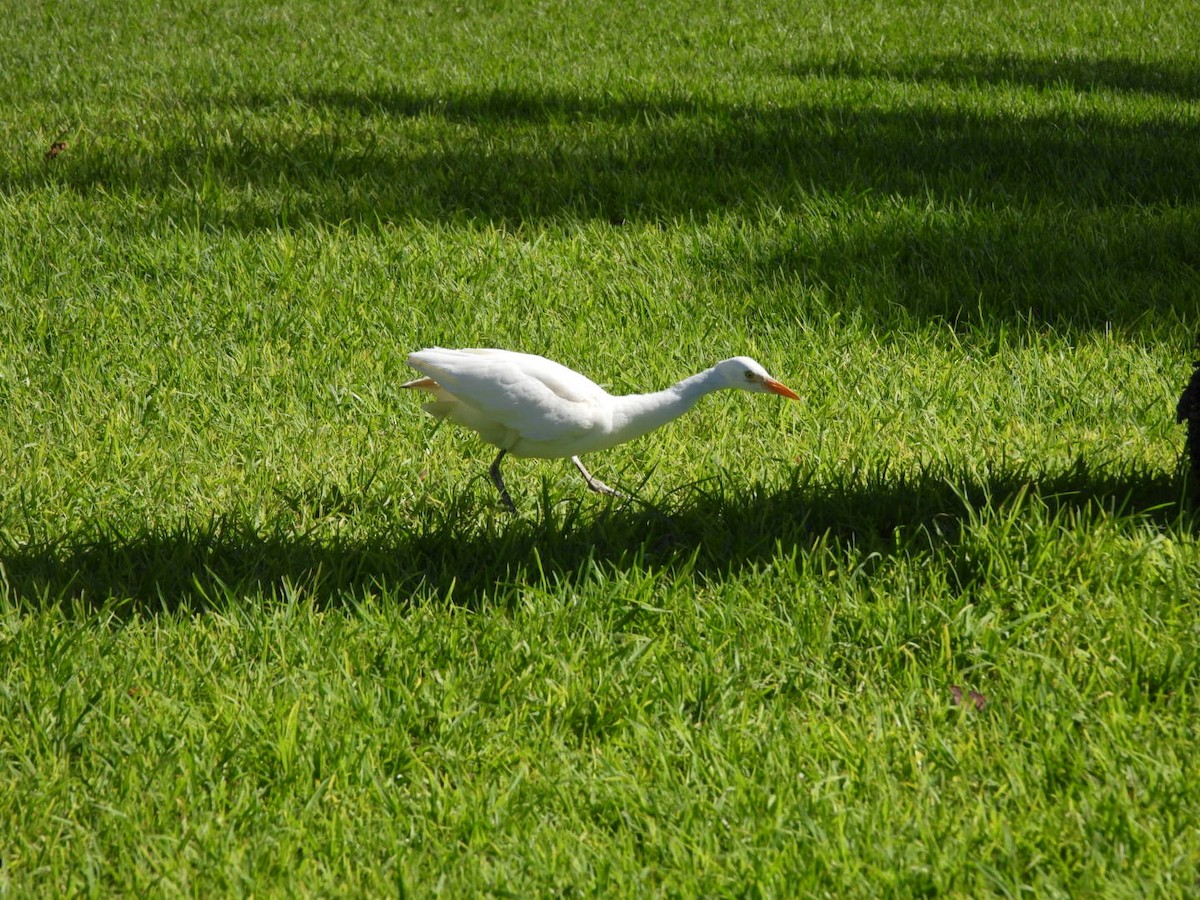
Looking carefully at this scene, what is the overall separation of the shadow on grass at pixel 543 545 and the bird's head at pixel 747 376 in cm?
29

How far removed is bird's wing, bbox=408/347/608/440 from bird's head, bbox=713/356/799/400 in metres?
0.35

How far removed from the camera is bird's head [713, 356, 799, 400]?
345 centimetres

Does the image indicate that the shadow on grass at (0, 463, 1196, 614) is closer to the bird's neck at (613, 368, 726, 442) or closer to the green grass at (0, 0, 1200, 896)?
the green grass at (0, 0, 1200, 896)

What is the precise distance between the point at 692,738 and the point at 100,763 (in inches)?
47.1

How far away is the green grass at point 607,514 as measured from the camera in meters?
2.31

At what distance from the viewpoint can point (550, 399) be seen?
3314 mm

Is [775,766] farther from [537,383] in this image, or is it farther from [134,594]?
[134,594]

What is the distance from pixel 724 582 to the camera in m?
3.10

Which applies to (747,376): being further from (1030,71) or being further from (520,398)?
(1030,71)

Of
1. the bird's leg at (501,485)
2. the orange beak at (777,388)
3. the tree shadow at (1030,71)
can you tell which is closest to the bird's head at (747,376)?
the orange beak at (777,388)

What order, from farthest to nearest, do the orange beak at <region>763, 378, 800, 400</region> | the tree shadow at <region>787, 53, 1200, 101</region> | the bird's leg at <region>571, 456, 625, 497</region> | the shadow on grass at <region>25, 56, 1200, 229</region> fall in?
1. the tree shadow at <region>787, 53, 1200, 101</region>
2. the shadow on grass at <region>25, 56, 1200, 229</region>
3. the bird's leg at <region>571, 456, 625, 497</region>
4. the orange beak at <region>763, 378, 800, 400</region>

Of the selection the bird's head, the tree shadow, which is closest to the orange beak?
the bird's head

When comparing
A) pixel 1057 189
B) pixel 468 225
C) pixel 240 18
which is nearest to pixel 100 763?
pixel 468 225

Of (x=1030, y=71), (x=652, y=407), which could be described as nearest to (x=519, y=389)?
(x=652, y=407)
